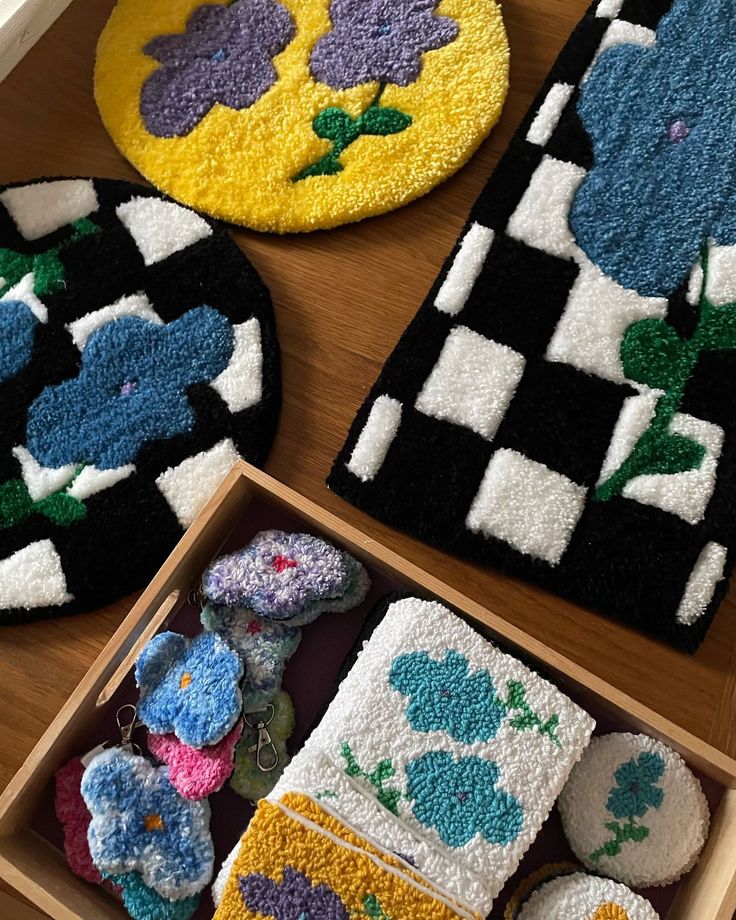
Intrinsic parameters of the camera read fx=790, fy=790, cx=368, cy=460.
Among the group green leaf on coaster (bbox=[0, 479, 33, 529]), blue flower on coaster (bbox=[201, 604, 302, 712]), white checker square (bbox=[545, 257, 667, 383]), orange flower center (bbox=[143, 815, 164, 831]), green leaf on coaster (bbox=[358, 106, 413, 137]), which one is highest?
green leaf on coaster (bbox=[358, 106, 413, 137])

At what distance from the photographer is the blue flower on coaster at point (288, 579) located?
32.7 inches

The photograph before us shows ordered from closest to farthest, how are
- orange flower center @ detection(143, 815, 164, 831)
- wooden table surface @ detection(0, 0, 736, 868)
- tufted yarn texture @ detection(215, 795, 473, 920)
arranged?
1. tufted yarn texture @ detection(215, 795, 473, 920)
2. orange flower center @ detection(143, 815, 164, 831)
3. wooden table surface @ detection(0, 0, 736, 868)

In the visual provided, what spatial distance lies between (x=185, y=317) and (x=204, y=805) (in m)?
0.59

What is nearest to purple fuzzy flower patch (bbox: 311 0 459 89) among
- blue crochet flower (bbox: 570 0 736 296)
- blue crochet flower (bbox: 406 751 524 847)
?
blue crochet flower (bbox: 570 0 736 296)

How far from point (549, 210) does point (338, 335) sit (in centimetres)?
32

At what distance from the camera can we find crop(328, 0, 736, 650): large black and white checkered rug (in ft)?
2.99

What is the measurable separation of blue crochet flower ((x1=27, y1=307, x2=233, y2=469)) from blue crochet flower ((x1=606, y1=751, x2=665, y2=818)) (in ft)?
2.09

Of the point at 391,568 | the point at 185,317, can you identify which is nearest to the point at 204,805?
the point at 391,568

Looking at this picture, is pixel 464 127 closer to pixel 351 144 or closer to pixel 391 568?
pixel 351 144

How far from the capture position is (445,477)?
37.4 inches

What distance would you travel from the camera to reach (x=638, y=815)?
2.55ft

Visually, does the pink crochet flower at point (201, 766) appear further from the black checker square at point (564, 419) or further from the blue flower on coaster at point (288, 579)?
the black checker square at point (564, 419)

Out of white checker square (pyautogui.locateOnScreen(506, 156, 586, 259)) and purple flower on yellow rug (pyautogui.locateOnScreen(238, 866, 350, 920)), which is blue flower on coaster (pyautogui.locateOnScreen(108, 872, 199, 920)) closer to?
purple flower on yellow rug (pyautogui.locateOnScreen(238, 866, 350, 920))

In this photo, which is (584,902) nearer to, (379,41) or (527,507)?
(527,507)
